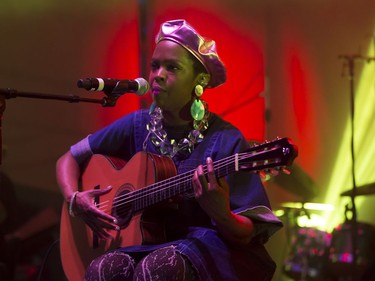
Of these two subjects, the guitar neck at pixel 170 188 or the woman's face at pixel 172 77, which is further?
the woman's face at pixel 172 77

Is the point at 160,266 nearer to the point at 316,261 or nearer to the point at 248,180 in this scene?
the point at 248,180

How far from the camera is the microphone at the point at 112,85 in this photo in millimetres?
1832

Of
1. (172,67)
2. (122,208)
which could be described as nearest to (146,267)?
(122,208)

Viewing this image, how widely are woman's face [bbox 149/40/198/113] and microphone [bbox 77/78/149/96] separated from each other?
0.09 meters

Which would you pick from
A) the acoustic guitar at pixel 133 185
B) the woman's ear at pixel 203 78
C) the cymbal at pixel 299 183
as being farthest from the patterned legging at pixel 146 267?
the cymbal at pixel 299 183

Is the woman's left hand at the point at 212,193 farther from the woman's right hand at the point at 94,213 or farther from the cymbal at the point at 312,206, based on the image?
the cymbal at the point at 312,206

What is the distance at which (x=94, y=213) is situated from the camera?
210 centimetres

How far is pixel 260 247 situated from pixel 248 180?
23cm

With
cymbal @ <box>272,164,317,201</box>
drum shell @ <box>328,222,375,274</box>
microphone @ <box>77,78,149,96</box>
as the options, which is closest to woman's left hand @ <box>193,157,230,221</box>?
microphone @ <box>77,78,149,96</box>

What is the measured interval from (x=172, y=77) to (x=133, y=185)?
16.2 inches

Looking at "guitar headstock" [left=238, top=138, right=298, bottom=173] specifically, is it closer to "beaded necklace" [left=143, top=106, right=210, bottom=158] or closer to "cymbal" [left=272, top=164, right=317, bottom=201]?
"beaded necklace" [left=143, top=106, right=210, bottom=158]

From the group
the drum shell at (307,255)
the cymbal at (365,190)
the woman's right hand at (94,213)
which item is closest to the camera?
the woman's right hand at (94,213)

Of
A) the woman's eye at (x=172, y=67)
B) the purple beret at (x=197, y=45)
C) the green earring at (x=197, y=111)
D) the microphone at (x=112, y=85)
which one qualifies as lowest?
the green earring at (x=197, y=111)

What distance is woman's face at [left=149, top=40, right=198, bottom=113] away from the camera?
2025mm
